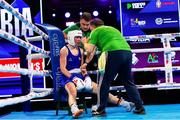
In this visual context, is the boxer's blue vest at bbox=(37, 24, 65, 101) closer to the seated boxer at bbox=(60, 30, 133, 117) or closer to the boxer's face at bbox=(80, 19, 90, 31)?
the seated boxer at bbox=(60, 30, 133, 117)

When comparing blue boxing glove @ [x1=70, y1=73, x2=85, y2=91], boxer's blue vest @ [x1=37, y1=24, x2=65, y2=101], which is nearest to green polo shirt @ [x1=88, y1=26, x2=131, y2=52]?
blue boxing glove @ [x1=70, y1=73, x2=85, y2=91]

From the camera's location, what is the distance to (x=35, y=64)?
19.1ft

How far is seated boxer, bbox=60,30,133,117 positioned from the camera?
13.1 feet

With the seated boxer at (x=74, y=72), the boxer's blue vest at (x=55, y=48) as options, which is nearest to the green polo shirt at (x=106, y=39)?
the seated boxer at (x=74, y=72)

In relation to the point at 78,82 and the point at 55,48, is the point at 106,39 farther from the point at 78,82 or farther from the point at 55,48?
the point at 55,48

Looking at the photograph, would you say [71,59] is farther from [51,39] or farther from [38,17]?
[38,17]

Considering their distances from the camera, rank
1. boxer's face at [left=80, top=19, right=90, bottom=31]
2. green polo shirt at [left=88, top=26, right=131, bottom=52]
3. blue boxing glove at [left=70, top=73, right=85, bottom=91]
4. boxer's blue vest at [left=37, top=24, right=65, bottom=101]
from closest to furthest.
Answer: green polo shirt at [left=88, top=26, right=131, bottom=52]
blue boxing glove at [left=70, top=73, right=85, bottom=91]
boxer's blue vest at [left=37, top=24, right=65, bottom=101]
boxer's face at [left=80, top=19, right=90, bottom=31]

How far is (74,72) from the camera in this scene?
13.7 feet

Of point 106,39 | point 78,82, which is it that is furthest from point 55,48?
point 106,39

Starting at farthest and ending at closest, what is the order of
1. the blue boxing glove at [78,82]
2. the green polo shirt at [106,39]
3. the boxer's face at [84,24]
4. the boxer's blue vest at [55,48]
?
the boxer's face at [84,24] < the boxer's blue vest at [55,48] < the blue boxing glove at [78,82] < the green polo shirt at [106,39]

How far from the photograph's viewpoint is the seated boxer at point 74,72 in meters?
4.00

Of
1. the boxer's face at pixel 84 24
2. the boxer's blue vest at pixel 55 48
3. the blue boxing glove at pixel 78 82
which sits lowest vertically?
the blue boxing glove at pixel 78 82

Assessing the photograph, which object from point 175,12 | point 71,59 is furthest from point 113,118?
point 175,12

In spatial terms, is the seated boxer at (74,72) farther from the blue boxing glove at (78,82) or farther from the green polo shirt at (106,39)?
the green polo shirt at (106,39)
